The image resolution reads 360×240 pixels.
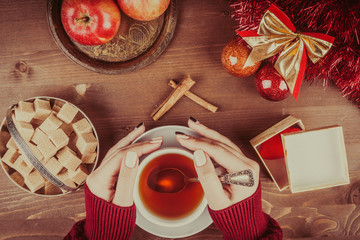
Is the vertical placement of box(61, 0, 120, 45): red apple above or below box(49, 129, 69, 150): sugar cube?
above

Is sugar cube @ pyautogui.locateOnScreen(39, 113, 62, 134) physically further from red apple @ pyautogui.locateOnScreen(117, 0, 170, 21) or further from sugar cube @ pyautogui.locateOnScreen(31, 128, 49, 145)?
red apple @ pyautogui.locateOnScreen(117, 0, 170, 21)

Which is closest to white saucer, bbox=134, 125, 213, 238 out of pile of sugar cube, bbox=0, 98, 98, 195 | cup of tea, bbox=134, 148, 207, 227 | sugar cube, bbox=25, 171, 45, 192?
cup of tea, bbox=134, 148, 207, 227

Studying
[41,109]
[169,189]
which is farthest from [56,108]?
[169,189]

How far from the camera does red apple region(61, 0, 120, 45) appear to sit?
26.6 inches

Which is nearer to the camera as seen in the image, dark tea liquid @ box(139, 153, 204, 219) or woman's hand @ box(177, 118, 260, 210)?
woman's hand @ box(177, 118, 260, 210)

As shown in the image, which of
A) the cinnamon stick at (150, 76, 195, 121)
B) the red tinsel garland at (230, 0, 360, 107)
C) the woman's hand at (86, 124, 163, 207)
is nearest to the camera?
the red tinsel garland at (230, 0, 360, 107)

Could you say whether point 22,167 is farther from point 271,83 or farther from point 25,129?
point 271,83

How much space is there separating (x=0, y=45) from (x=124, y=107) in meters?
0.37

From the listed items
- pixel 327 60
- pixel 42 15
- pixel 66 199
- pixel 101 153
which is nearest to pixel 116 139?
pixel 101 153

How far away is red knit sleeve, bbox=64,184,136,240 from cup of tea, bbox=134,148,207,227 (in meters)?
0.05

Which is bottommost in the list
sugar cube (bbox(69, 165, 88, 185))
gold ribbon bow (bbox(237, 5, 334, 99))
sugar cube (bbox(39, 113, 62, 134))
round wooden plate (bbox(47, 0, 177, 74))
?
sugar cube (bbox(69, 165, 88, 185))

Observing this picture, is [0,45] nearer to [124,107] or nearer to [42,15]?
A: [42,15]

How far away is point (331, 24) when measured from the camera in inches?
22.7

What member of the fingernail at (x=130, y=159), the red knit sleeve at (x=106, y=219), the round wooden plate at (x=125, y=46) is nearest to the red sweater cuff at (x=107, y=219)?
the red knit sleeve at (x=106, y=219)
